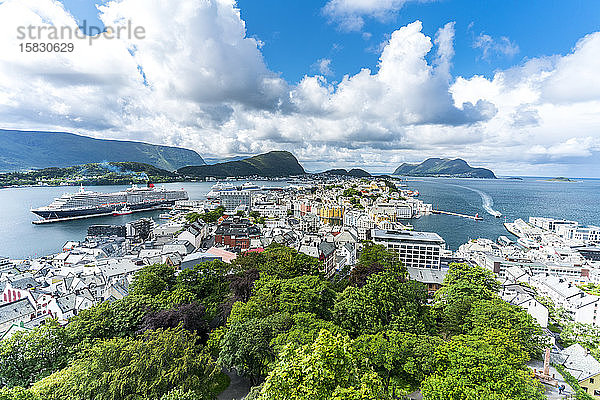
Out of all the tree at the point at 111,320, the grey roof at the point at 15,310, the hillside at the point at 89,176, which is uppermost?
the hillside at the point at 89,176

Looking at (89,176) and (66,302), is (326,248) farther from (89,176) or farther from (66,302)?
(89,176)

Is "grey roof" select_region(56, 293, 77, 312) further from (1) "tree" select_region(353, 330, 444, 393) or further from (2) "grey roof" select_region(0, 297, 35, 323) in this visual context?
(1) "tree" select_region(353, 330, 444, 393)

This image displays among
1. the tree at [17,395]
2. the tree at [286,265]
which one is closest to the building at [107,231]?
the tree at [286,265]

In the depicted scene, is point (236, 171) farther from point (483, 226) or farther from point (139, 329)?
point (139, 329)

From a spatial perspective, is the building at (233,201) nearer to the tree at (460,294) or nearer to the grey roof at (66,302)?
the grey roof at (66,302)

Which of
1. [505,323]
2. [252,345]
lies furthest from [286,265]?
[505,323]

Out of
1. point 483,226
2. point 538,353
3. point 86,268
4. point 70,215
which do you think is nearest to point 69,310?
point 86,268
